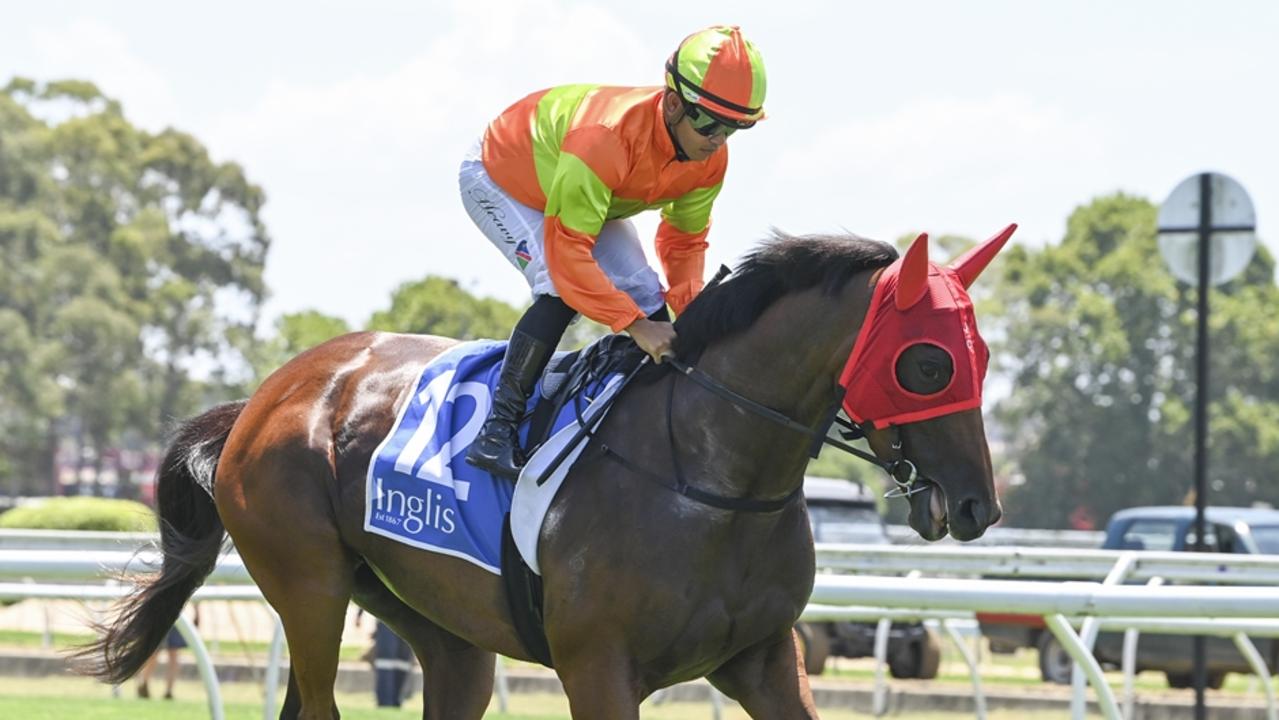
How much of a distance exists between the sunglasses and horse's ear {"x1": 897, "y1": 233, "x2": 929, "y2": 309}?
67 centimetres

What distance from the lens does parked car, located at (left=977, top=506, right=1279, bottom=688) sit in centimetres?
1363

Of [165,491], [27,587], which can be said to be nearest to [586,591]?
[165,491]

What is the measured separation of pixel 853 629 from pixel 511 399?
37.3 ft

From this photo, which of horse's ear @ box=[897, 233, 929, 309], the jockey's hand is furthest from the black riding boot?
horse's ear @ box=[897, 233, 929, 309]

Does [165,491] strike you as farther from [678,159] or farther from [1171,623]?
[1171,623]

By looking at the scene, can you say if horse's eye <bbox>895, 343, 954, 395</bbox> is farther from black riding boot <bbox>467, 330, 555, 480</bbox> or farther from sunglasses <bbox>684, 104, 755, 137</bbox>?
black riding boot <bbox>467, 330, 555, 480</bbox>

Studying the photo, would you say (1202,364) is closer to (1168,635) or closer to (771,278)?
(1168,635)

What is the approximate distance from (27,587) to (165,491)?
8.41 feet

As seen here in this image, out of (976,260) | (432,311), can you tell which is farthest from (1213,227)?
(432,311)

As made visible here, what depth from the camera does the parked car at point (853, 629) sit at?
579 inches

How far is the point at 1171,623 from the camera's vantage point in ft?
25.4

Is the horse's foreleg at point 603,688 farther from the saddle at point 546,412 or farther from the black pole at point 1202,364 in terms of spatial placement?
the black pole at point 1202,364

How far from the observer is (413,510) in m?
5.01

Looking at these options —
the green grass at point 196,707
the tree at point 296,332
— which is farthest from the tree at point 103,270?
the green grass at point 196,707
